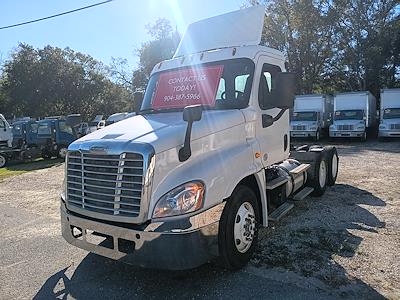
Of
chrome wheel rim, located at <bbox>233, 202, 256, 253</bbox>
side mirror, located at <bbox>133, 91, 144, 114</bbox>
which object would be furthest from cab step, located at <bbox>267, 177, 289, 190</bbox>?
side mirror, located at <bbox>133, 91, 144, 114</bbox>

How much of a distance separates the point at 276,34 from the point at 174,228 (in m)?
32.1

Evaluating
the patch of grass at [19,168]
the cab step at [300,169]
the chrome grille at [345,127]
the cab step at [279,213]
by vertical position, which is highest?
the cab step at [300,169]

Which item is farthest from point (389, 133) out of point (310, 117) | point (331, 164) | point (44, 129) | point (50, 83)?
point (50, 83)

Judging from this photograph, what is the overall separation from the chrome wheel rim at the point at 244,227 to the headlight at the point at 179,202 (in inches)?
30.0

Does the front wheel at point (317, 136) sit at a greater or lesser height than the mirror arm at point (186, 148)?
lesser

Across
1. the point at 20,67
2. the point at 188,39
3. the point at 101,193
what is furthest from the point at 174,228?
the point at 20,67

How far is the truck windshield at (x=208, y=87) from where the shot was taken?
4.75 metres

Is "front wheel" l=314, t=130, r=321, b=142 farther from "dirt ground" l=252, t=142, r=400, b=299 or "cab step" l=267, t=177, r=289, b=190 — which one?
"cab step" l=267, t=177, r=289, b=190

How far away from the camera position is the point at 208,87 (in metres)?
4.87

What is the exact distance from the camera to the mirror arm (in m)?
3.67

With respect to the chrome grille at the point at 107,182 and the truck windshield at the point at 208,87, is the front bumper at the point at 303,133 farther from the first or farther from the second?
the chrome grille at the point at 107,182

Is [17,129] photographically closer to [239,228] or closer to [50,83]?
[50,83]

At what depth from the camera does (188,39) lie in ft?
20.0

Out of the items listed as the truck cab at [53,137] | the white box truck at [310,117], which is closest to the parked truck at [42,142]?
the truck cab at [53,137]
